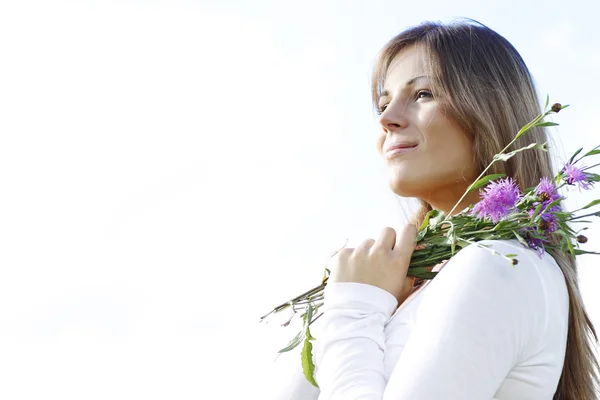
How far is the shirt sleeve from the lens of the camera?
174cm

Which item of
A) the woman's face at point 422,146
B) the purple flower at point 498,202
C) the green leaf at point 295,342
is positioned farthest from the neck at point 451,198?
the green leaf at point 295,342

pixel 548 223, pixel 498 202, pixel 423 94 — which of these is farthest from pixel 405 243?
pixel 423 94

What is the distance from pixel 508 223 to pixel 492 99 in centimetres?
56

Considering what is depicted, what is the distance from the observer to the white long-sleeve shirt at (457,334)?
1.75m

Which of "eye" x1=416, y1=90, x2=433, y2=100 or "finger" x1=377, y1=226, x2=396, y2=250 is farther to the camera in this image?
"eye" x1=416, y1=90, x2=433, y2=100

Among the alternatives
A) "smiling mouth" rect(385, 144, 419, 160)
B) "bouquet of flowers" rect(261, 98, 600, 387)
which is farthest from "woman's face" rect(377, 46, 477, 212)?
"bouquet of flowers" rect(261, 98, 600, 387)

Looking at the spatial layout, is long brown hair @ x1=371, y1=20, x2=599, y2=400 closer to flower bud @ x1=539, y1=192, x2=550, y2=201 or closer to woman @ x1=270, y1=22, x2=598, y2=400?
woman @ x1=270, y1=22, x2=598, y2=400

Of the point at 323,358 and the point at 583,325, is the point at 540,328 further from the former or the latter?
the point at 323,358

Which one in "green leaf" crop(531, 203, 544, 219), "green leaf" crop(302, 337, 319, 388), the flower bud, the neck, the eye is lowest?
"green leaf" crop(302, 337, 319, 388)

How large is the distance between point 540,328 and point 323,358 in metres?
0.55

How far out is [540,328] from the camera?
1872 mm

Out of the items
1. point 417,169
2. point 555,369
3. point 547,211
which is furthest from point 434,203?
point 555,369

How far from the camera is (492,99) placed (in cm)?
245

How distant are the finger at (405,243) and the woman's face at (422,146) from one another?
11.8 inches
